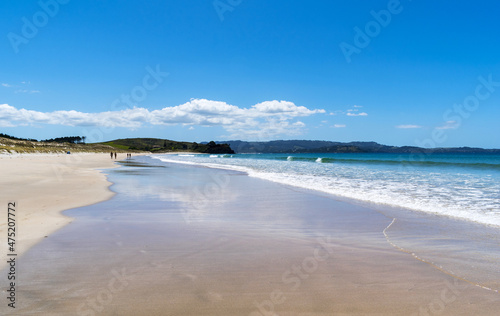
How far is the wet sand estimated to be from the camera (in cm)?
371

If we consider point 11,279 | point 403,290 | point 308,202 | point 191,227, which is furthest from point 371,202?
point 11,279

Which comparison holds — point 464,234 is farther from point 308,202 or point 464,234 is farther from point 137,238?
point 137,238

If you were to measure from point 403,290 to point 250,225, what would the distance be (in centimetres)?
454

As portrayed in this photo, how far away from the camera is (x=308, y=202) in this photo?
40.1 feet
